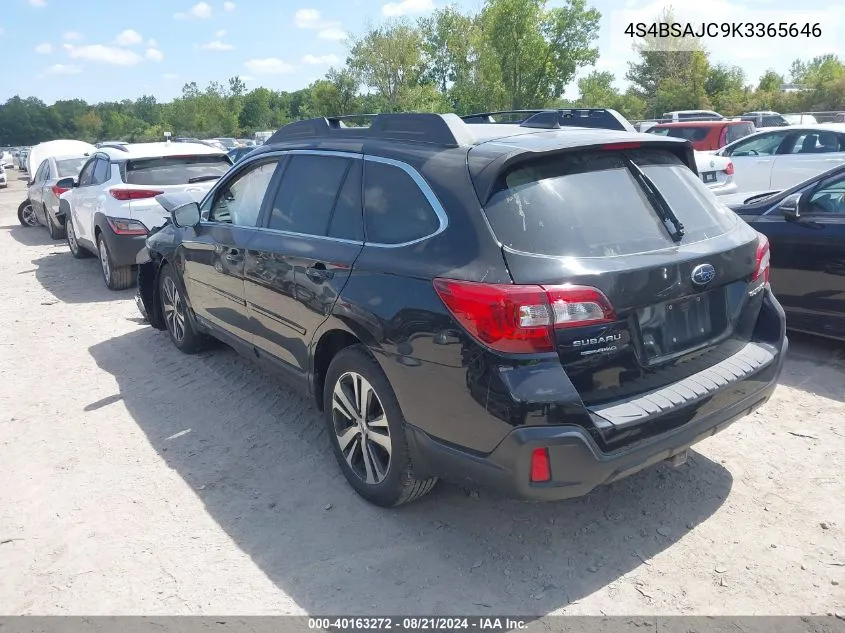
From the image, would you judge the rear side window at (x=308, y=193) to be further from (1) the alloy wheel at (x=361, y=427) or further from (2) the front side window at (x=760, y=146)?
(2) the front side window at (x=760, y=146)

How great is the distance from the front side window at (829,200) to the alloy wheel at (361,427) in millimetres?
4007

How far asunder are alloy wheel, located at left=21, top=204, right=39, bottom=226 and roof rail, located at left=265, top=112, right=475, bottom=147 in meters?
14.1

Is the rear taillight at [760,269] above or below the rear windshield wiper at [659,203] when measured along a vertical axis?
below

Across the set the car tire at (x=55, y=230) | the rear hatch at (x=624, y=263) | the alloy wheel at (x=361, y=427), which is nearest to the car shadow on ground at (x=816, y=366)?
the rear hatch at (x=624, y=263)

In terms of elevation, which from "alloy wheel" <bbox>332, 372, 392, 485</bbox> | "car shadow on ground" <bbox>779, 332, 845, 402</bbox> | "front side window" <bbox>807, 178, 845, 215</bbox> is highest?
"front side window" <bbox>807, 178, 845, 215</bbox>

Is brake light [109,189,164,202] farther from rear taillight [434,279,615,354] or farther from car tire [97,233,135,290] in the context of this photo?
rear taillight [434,279,615,354]

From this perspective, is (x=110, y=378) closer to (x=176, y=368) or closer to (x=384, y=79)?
(x=176, y=368)

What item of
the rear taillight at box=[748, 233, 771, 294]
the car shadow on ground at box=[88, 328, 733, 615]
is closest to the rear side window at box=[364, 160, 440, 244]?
the car shadow on ground at box=[88, 328, 733, 615]

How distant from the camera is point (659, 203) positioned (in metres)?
3.20

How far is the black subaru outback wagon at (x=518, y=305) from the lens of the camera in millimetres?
2689

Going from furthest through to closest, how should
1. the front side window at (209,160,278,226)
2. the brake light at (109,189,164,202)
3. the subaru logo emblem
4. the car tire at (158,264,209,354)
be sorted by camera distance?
the brake light at (109,189,164,202)
the car tire at (158,264,209,354)
the front side window at (209,160,278,226)
the subaru logo emblem

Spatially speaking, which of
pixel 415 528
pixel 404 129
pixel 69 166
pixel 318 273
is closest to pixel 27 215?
pixel 69 166

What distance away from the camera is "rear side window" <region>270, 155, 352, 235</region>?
3805mm

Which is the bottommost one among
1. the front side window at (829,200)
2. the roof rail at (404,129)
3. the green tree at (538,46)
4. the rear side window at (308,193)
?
the front side window at (829,200)
